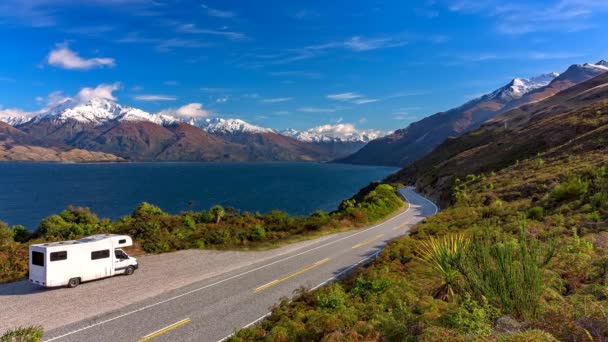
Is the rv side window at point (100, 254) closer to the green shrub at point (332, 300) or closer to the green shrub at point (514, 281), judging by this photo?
the green shrub at point (332, 300)

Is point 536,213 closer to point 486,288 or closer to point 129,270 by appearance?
point 486,288

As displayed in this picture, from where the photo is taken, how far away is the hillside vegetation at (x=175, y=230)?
2546 centimetres

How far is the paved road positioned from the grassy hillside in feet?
5.93

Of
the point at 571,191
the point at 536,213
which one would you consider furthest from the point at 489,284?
the point at 571,191

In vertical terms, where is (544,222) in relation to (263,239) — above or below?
above

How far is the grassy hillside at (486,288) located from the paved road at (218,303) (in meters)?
1.81

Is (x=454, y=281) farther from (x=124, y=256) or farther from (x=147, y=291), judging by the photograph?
(x=124, y=256)

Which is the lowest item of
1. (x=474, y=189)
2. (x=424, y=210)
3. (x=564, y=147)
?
(x=424, y=210)

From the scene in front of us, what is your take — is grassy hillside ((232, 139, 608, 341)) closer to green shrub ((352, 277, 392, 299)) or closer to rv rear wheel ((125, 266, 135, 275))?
green shrub ((352, 277, 392, 299))

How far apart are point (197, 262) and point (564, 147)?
4722 cm

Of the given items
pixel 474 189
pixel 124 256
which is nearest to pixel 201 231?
pixel 124 256

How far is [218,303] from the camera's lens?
54.9 ft

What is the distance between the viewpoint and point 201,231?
30422mm

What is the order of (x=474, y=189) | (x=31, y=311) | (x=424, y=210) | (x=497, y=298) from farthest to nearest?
(x=424, y=210) → (x=474, y=189) → (x=31, y=311) → (x=497, y=298)
